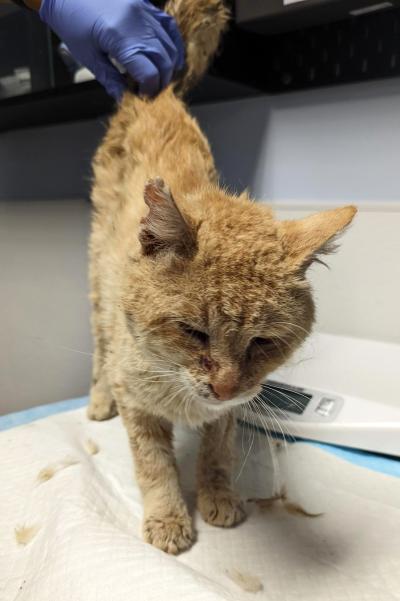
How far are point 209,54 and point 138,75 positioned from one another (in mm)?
222

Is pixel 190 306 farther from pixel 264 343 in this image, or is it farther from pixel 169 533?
pixel 169 533

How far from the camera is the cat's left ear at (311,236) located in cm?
80

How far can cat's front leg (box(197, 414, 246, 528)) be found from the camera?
1.07 metres

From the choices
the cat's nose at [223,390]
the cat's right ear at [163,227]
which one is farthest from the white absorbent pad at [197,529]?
the cat's right ear at [163,227]

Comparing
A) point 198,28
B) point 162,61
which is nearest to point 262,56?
point 198,28

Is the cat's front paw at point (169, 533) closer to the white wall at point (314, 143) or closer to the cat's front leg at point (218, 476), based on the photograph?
the cat's front leg at point (218, 476)

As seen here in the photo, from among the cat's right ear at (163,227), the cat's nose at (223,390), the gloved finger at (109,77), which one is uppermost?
the gloved finger at (109,77)

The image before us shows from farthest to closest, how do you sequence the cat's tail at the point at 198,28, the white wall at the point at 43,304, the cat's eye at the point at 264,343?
the white wall at the point at 43,304 < the cat's tail at the point at 198,28 < the cat's eye at the point at 264,343

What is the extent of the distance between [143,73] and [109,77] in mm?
165

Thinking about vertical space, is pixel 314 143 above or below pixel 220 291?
above

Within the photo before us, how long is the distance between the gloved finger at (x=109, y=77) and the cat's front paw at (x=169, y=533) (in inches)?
46.7

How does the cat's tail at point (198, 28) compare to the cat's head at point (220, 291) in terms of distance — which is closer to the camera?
the cat's head at point (220, 291)

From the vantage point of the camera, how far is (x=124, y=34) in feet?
4.35

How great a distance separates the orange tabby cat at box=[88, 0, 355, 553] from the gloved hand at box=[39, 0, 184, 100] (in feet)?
0.60
